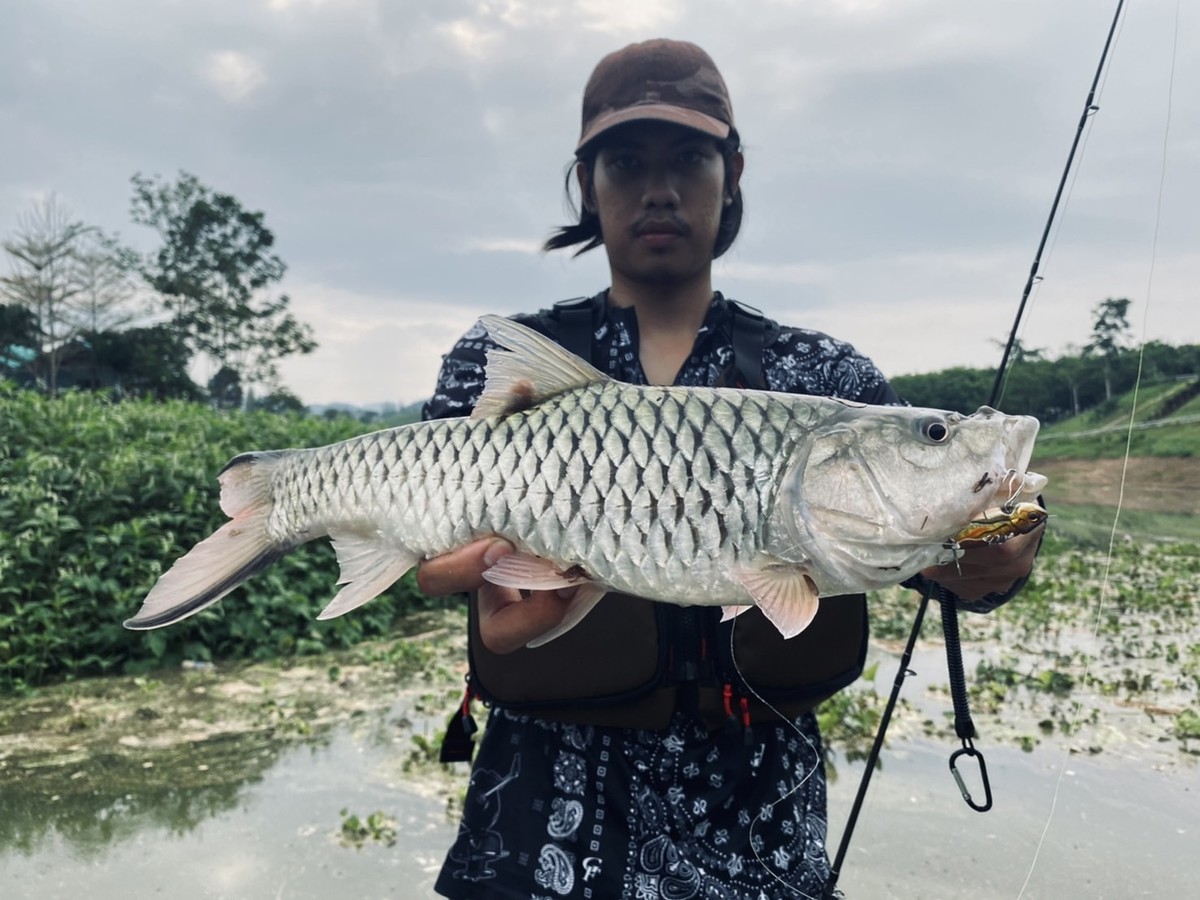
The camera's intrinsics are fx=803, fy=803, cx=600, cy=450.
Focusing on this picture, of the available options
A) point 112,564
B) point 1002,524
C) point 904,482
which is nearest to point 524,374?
point 904,482

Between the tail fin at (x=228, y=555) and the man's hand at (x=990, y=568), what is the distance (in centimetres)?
137

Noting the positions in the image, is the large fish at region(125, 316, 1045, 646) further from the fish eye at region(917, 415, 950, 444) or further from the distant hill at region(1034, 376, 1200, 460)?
the distant hill at region(1034, 376, 1200, 460)

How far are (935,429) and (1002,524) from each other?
0.19 meters

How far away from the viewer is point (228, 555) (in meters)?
1.76

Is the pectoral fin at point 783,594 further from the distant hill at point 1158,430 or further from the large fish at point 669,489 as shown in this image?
the distant hill at point 1158,430

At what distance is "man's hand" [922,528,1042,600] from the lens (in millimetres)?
1421

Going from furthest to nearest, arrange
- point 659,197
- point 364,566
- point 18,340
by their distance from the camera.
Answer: point 18,340
point 659,197
point 364,566

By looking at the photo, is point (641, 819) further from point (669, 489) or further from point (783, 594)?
point (669, 489)

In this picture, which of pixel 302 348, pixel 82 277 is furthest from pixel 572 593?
pixel 302 348

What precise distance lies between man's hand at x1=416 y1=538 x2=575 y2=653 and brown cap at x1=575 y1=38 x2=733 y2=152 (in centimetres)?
99

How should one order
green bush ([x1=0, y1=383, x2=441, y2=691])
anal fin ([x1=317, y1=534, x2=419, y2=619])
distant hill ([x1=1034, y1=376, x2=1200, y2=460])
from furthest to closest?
distant hill ([x1=1034, y1=376, x2=1200, y2=460])
green bush ([x1=0, y1=383, x2=441, y2=691])
anal fin ([x1=317, y1=534, x2=419, y2=619])

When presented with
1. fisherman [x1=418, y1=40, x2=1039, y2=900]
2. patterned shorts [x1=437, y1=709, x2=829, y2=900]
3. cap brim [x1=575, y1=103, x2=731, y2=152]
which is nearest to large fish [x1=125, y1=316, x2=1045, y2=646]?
fisherman [x1=418, y1=40, x2=1039, y2=900]

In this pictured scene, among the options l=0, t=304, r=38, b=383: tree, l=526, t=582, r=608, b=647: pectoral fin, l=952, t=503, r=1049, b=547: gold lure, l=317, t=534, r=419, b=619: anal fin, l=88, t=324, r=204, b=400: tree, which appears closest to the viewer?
l=952, t=503, r=1049, b=547: gold lure

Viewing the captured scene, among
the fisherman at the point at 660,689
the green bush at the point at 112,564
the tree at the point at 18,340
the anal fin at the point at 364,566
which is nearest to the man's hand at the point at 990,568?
the fisherman at the point at 660,689
